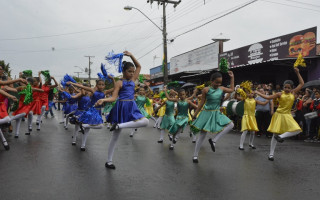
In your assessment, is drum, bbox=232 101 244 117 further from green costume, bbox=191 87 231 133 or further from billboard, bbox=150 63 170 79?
billboard, bbox=150 63 170 79

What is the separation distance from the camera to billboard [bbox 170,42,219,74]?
24.6m

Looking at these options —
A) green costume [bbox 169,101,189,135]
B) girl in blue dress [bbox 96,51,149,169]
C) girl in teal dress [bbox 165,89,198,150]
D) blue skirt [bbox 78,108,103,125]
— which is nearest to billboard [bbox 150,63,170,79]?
girl in teal dress [bbox 165,89,198,150]

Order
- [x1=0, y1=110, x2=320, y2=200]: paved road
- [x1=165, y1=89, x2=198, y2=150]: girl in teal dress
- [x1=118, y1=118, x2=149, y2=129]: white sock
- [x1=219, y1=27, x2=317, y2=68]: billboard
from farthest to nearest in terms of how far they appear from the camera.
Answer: [x1=219, y1=27, x2=317, y2=68]: billboard < [x1=165, y1=89, x2=198, y2=150]: girl in teal dress < [x1=118, y1=118, x2=149, y2=129]: white sock < [x1=0, y1=110, x2=320, y2=200]: paved road

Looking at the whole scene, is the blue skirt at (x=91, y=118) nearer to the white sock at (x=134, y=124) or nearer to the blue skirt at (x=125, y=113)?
the blue skirt at (x=125, y=113)

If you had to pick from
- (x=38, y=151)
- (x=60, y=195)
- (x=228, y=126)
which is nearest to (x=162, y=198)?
(x=60, y=195)

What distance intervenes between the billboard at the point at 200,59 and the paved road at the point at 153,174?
54.7 ft

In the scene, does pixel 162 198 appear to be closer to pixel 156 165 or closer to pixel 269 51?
pixel 156 165

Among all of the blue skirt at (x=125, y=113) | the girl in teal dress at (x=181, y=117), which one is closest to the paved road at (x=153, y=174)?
the girl in teal dress at (x=181, y=117)

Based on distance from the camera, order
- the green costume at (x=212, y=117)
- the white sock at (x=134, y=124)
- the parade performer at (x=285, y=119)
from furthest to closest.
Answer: the parade performer at (x=285, y=119) → the green costume at (x=212, y=117) → the white sock at (x=134, y=124)

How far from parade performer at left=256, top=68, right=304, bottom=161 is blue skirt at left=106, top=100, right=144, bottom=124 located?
3.21 metres

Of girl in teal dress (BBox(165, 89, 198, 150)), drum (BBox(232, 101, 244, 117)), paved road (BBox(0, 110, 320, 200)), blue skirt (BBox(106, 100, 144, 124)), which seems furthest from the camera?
drum (BBox(232, 101, 244, 117))

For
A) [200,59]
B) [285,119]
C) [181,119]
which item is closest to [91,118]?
[181,119]

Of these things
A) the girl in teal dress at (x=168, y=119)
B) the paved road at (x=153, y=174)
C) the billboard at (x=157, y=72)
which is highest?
the billboard at (x=157, y=72)

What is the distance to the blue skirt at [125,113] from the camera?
6.01m
